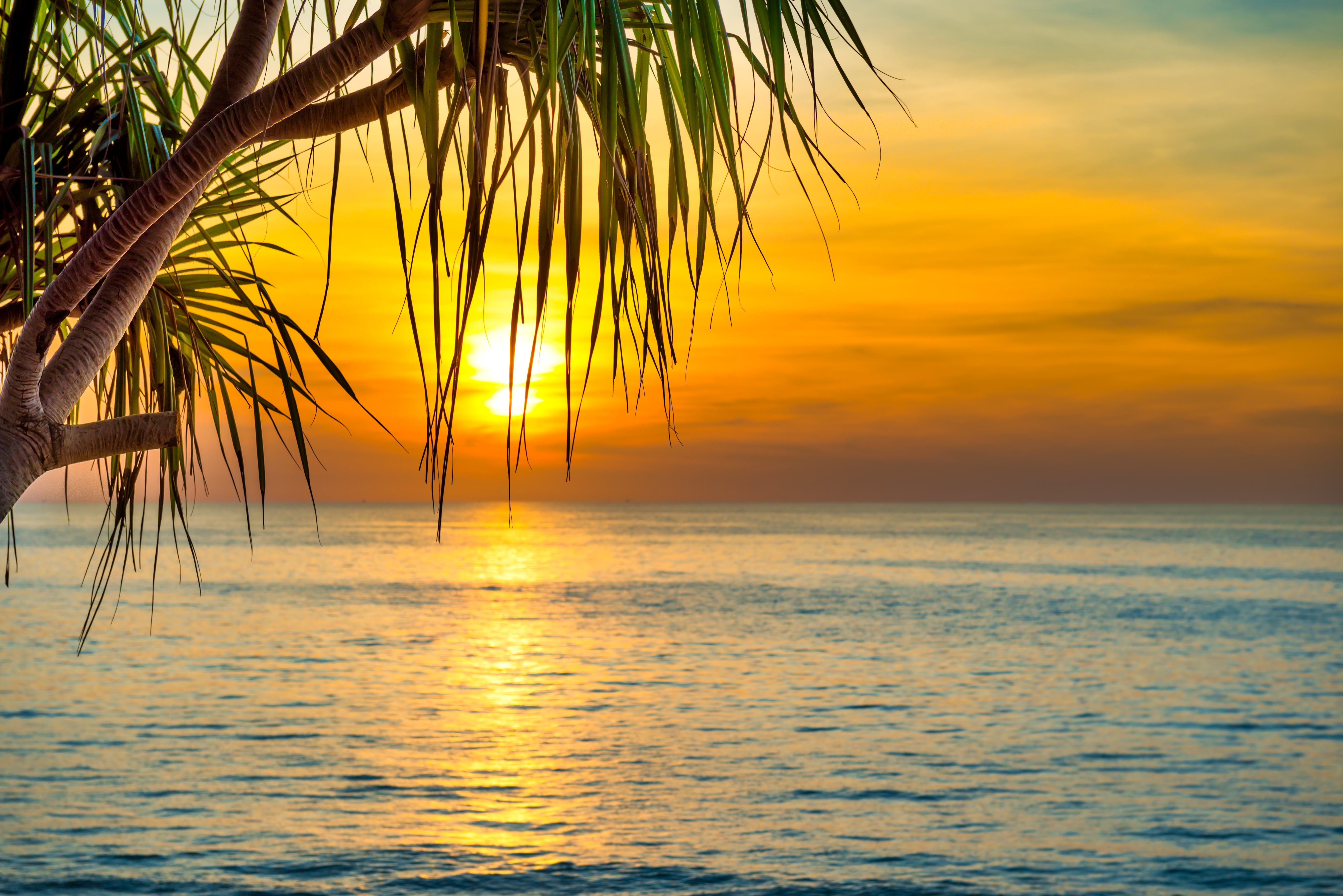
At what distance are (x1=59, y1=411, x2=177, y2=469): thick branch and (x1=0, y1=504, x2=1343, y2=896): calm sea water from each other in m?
7.06

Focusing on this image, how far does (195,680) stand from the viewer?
60.8 feet

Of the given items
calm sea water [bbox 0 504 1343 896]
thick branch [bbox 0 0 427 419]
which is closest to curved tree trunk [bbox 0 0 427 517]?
thick branch [bbox 0 0 427 419]

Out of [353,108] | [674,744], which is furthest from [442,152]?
[674,744]

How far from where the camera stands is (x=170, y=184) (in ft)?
5.05

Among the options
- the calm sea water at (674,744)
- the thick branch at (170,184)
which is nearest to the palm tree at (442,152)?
the thick branch at (170,184)

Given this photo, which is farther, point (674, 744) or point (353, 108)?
point (674, 744)

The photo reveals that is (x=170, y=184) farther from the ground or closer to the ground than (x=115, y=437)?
farther from the ground

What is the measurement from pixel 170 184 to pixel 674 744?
12551 millimetres

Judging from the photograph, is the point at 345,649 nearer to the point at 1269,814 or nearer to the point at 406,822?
the point at 406,822

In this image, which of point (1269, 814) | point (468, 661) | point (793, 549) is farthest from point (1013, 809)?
point (793, 549)

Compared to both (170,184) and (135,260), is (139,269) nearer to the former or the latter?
(135,260)

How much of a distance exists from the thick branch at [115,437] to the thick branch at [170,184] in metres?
0.06

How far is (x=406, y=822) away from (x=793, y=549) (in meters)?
55.7

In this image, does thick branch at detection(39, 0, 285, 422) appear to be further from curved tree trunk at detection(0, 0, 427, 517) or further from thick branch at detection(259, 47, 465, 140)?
thick branch at detection(259, 47, 465, 140)
